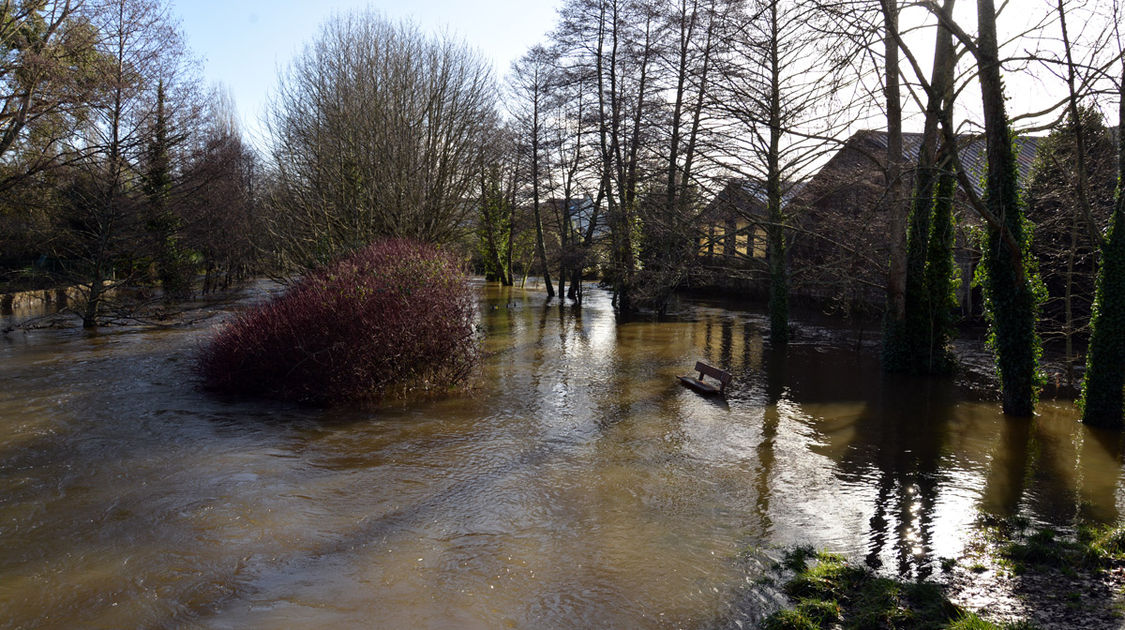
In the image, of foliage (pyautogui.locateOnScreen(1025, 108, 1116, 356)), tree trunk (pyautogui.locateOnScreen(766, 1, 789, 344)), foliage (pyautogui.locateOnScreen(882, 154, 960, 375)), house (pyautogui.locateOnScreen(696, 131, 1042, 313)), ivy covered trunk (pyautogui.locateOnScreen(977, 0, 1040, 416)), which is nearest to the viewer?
ivy covered trunk (pyautogui.locateOnScreen(977, 0, 1040, 416))

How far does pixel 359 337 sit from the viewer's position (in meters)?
11.5

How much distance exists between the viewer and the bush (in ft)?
37.9

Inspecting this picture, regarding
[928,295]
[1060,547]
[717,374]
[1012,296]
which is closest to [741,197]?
[928,295]

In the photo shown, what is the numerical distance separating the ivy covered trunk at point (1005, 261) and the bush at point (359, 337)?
8.79m

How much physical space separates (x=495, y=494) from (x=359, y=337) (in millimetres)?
4897

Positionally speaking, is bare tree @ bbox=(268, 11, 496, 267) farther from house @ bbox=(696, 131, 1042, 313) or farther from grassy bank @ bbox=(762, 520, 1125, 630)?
grassy bank @ bbox=(762, 520, 1125, 630)

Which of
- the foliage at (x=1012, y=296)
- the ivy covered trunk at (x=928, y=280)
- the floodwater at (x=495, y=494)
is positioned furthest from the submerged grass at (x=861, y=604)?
the ivy covered trunk at (x=928, y=280)

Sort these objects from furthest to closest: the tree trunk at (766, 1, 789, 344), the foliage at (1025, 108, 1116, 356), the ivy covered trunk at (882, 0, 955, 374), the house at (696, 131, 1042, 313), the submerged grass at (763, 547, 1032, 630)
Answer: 1. the tree trunk at (766, 1, 789, 344)
2. the house at (696, 131, 1042, 313)
3. the ivy covered trunk at (882, 0, 955, 374)
4. the foliage at (1025, 108, 1116, 356)
5. the submerged grass at (763, 547, 1032, 630)

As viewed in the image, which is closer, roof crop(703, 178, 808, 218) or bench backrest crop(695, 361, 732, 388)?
bench backrest crop(695, 361, 732, 388)

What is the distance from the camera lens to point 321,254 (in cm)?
1998

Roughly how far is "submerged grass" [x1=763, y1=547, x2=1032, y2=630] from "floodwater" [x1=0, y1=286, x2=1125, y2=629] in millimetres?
276

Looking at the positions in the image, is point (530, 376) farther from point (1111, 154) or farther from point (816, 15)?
point (1111, 154)

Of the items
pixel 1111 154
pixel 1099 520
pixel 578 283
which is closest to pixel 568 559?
pixel 1099 520

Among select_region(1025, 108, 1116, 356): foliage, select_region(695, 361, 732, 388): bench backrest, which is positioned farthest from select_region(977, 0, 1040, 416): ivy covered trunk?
select_region(695, 361, 732, 388): bench backrest
